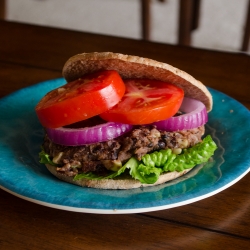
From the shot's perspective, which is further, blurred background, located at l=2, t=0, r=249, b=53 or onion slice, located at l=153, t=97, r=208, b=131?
blurred background, located at l=2, t=0, r=249, b=53

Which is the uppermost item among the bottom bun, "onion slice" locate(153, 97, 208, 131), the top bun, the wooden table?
the top bun

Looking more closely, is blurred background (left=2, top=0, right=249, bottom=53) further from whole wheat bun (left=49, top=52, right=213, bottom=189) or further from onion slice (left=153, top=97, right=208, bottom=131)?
whole wheat bun (left=49, top=52, right=213, bottom=189)

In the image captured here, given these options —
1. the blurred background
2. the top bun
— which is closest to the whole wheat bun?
the top bun

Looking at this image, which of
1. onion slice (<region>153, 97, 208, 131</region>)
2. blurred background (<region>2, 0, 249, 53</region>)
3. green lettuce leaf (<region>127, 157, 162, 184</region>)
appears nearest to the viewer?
green lettuce leaf (<region>127, 157, 162, 184</region>)

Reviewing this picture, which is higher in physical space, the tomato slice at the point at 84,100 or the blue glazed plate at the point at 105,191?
the tomato slice at the point at 84,100

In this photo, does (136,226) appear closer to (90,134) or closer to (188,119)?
(90,134)

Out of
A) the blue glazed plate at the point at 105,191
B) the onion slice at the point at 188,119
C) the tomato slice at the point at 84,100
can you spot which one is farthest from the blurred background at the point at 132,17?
the tomato slice at the point at 84,100

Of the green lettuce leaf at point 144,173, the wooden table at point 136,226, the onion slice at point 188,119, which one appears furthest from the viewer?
the onion slice at point 188,119

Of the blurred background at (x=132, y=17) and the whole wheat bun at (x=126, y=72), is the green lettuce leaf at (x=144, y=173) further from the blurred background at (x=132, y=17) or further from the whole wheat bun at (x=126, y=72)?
the blurred background at (x=132, y=17)
